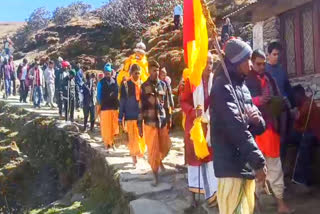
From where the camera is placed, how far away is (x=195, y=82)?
239 inches

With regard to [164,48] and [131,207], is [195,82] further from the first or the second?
[164,48]

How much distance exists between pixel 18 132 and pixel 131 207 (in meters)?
10.5

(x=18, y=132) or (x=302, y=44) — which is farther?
(x=18, y=132)

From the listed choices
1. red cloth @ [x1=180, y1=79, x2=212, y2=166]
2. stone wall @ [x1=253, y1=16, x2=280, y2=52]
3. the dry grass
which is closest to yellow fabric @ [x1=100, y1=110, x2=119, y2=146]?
stone wall @ [x1=253, y1=16, x2=280, y2=52]

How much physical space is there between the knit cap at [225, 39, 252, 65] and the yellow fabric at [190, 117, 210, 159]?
203 cm

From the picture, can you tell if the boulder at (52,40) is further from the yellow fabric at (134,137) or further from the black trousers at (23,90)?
the yellow fabric at (134,137)

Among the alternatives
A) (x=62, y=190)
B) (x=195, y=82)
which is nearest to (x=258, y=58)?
(x=195, y=82)

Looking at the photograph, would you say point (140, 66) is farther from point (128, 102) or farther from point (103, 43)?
point (103, 43)

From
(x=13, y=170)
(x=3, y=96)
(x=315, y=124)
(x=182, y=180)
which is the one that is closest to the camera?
Answer: (x=315, y=124)

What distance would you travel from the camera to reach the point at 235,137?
4000mm

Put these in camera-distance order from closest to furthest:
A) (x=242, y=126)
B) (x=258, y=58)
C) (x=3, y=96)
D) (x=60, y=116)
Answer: (x=242, y=126) < (x=258, y=58) < (x=60, y=116) < (x=3, y=96)

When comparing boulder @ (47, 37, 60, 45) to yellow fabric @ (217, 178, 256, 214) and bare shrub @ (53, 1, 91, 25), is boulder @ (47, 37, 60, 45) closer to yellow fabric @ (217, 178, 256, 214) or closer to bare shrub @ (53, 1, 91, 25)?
bare shrub @ (53, 1, 91, 25)

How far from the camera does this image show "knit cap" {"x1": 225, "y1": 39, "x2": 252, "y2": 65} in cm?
423

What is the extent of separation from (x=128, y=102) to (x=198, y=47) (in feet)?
12.6
